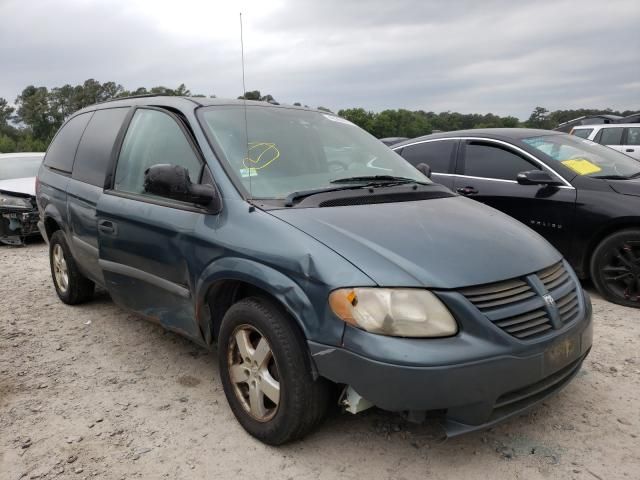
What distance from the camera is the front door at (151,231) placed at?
3.01 metres

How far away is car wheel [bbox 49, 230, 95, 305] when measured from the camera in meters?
4.62

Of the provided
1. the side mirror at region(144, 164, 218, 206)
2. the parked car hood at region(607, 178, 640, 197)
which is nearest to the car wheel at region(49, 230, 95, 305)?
the side mirror at region(144, 164, 218, 206)

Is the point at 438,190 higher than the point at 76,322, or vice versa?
the point at 438,190

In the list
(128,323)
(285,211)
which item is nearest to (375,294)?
(285,211)

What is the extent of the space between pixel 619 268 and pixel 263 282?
3.44 meters

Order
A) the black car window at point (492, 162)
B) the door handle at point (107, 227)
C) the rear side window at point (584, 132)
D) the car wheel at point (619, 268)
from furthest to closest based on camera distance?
1. the rear side window at point (584, 132)
2. the black car window at point (492, 162)
3. the car wheel at point (619, 268)
4. the door handle at point (107, 227)

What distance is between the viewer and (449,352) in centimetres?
209

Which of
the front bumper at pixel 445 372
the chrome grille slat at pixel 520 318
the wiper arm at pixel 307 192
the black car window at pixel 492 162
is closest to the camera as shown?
the front bumper at pixel 445 372

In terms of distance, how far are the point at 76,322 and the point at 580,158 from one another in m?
4.85

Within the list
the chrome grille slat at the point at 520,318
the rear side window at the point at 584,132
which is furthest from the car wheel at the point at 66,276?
the rear side window at the point at 584,132

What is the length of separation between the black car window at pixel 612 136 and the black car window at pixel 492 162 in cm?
667

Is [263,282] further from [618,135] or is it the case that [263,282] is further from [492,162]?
[618,135]

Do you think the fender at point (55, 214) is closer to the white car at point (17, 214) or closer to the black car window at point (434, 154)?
the black car window at point (434, 154)

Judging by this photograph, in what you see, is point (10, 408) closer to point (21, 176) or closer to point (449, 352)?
point (449, 352)
